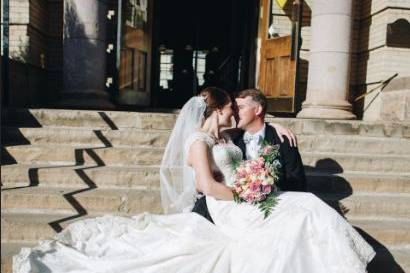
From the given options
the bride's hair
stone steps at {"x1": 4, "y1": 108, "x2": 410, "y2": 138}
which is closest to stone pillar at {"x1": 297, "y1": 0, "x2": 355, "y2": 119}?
stone steps at {"x1": 4, "y1": 108, "x2": 410, "y2": 138}

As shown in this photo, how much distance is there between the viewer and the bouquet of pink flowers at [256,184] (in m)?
3.51

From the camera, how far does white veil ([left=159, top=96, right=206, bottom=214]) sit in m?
4.15

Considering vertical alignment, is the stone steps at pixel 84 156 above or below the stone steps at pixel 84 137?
below

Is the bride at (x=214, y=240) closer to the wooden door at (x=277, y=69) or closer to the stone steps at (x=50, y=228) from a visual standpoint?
the stone steps at (x=50, y=228)

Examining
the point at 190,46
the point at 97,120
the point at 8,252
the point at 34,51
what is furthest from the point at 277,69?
the point at 190,46

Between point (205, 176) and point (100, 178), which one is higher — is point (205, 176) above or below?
above

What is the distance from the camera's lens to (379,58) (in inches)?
335

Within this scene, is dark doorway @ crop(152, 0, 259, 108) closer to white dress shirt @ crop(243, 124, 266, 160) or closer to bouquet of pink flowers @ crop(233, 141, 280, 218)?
white dress shirt @ crop(243, 124, 266, 160)

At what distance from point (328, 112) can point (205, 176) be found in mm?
4507

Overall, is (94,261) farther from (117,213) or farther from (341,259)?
(341,259)

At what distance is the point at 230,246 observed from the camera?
3.48 metres

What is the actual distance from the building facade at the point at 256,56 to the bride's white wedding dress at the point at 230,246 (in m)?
3.85

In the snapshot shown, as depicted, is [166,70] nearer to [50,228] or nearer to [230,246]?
[50,228]

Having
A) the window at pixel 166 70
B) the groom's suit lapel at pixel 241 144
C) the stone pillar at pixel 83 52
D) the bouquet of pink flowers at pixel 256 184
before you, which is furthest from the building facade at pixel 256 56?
the bouquet of pink flowers at pixel 256 184
